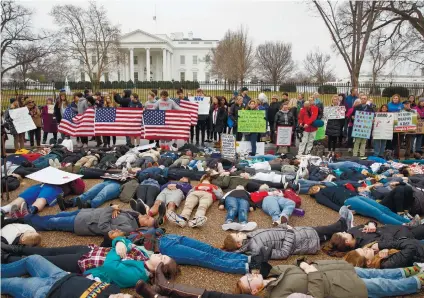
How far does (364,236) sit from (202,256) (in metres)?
2.47

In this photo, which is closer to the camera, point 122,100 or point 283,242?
point 283,242

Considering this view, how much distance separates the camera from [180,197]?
7.11m

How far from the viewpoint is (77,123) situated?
40.8 ft

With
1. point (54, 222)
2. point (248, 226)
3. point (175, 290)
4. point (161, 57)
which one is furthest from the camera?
point (161, 57)

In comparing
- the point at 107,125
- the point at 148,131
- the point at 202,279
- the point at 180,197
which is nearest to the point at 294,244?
the point at 202,279

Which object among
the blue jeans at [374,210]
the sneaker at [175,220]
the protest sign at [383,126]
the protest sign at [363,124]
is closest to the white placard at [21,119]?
the sneaker at [175,220]

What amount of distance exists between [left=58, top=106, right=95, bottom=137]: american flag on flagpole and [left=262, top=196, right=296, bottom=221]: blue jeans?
7.70 m

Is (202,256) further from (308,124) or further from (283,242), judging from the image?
(308,124)

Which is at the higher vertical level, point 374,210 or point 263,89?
point 263,89

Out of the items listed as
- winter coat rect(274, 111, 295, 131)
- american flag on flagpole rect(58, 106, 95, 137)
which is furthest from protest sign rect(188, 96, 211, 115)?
american flag on flagpole rect(58, 106, 95, 137)

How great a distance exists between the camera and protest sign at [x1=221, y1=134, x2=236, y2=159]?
35.2 ft

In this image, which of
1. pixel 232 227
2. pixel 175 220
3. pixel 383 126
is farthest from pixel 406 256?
pixel 383 126

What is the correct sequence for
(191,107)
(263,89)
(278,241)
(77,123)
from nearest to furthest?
(278,241)
(77,123)
(191,107)
(263,89)

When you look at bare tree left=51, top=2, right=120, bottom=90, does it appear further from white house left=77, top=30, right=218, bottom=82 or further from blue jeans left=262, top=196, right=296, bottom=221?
blue jeans left=262, top=196, right=296, bottom=221
